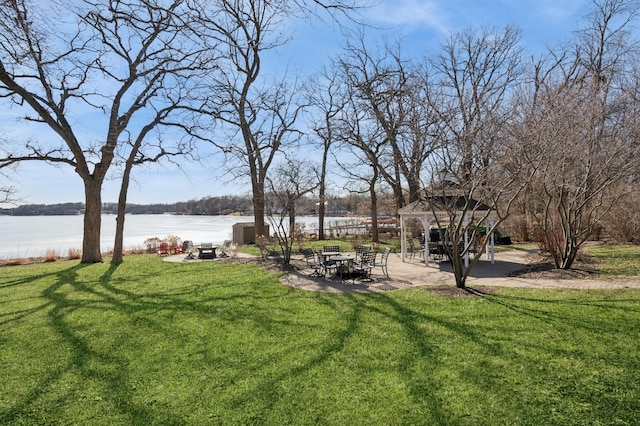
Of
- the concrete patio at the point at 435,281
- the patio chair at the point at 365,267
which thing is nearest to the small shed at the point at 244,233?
the concrete patio at the point at 435,281

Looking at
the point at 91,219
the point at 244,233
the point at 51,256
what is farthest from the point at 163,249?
the point at 244,233

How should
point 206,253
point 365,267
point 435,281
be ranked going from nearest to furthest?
point 435,281, point 365,267, point 206,253

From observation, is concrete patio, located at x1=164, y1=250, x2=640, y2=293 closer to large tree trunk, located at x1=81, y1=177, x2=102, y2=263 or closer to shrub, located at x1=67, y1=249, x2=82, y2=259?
large tree trunk, located at x1=81, y1=177, x2=102, y2=263

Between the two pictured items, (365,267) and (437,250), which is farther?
(437,250)

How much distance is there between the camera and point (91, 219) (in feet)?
51.4

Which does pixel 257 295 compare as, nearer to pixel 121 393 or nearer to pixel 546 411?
pixel 121 393

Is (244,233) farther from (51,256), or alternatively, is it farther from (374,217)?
(51,256)

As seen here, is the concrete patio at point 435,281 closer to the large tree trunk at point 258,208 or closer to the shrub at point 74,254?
the large tree trunk at point 258,208

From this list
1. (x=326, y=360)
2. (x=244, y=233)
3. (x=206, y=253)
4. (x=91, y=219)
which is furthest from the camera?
(x=244, y=233)

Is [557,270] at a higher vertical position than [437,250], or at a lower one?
lower

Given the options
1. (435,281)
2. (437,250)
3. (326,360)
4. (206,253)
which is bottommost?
(326,360)

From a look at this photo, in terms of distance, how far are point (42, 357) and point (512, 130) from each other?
10223mm

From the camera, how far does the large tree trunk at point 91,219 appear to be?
617 inches

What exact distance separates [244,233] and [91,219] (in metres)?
9.61
